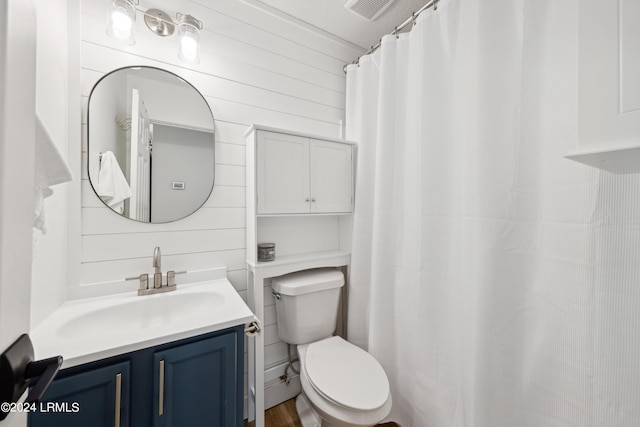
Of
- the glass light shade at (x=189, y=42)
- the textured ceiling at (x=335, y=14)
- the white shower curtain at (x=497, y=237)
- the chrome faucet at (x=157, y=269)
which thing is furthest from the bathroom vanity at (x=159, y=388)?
the textured ceiling at (x=335, y=14)

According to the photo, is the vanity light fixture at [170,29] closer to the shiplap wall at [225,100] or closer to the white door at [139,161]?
the shiplap wall at [225,100]

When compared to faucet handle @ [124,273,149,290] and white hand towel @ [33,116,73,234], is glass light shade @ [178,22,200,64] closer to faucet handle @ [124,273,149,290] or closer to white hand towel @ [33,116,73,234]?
white hand towel @ [33,116,73,234]

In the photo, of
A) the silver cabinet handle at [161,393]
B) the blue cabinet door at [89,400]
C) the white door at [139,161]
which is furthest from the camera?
the white door at [139,161]

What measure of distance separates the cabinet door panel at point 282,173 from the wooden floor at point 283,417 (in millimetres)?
1250

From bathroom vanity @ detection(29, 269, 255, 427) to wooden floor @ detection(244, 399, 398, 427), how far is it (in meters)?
0.59

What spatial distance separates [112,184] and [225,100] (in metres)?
0.75

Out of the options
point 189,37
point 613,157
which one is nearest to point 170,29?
point 189,37

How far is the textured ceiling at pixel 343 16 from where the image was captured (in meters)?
1.55

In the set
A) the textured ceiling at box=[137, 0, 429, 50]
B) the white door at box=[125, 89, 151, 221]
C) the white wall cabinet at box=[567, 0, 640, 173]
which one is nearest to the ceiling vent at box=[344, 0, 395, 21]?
the textured ceiling at box=[137, 0, 429, 50]

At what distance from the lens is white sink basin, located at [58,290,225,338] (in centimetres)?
103

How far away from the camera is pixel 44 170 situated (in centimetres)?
62

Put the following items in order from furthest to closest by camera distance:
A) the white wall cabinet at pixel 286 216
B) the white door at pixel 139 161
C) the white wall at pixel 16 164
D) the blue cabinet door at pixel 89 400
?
the white wall cabinet at pixel 286 216
the white door at pixel 139 161
the blue cabinet door at pixel 89 400
the white wall at pixel 16 164

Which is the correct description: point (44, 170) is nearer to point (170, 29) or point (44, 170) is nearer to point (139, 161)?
point (139, 161)

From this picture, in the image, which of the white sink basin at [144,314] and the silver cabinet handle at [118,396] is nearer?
the silver cabinet handle at [118,396]
